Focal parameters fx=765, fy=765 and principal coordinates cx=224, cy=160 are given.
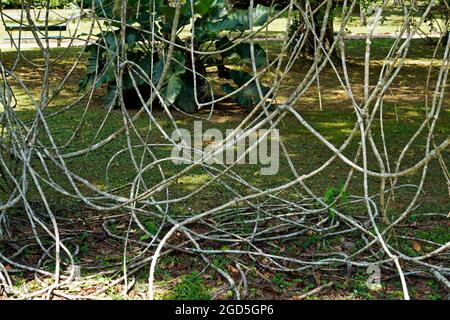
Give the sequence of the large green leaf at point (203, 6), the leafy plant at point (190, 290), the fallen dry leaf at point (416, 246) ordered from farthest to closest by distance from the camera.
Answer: the large green leaf at point (203, 6), the fallen dry leaf at point (416, 246), the leafy plant at point (190, 290)

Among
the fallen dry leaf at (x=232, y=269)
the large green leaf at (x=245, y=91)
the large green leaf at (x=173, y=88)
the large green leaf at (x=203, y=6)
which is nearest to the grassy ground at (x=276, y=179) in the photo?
the fallen dry leaf at (x=232, y=269)

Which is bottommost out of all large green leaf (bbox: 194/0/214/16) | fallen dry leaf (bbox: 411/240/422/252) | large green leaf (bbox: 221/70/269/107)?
large green leaf (bbox: 221/70/269/107)

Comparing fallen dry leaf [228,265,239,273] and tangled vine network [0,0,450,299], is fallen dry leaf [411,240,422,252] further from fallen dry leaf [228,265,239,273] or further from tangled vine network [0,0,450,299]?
fallen dry leaf [228,265,239,273]

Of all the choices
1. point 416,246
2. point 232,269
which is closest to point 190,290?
point 232,269

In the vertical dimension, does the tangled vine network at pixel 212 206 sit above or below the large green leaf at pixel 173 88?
above

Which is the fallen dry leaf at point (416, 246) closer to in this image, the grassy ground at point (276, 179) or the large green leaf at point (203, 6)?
the grassy ground at point (276, 179)

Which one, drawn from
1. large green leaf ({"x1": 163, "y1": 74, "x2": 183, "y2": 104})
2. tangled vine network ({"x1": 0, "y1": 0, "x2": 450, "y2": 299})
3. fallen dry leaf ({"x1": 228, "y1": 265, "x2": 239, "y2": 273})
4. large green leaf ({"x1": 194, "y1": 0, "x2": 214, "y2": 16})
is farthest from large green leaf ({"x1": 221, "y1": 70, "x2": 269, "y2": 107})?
fallen dry leaf ({"x1": 228, "y1": 265, "x2": 239, "y2": 273})

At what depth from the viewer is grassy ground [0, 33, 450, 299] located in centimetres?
380

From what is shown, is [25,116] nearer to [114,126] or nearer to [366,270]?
[114,126]

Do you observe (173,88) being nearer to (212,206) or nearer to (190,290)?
(212,206)

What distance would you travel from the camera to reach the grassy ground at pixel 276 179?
12.5 feet

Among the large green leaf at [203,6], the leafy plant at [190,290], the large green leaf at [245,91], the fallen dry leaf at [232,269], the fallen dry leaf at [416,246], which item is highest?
the large green leaf at [203,6]

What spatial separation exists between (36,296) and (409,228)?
232cm
